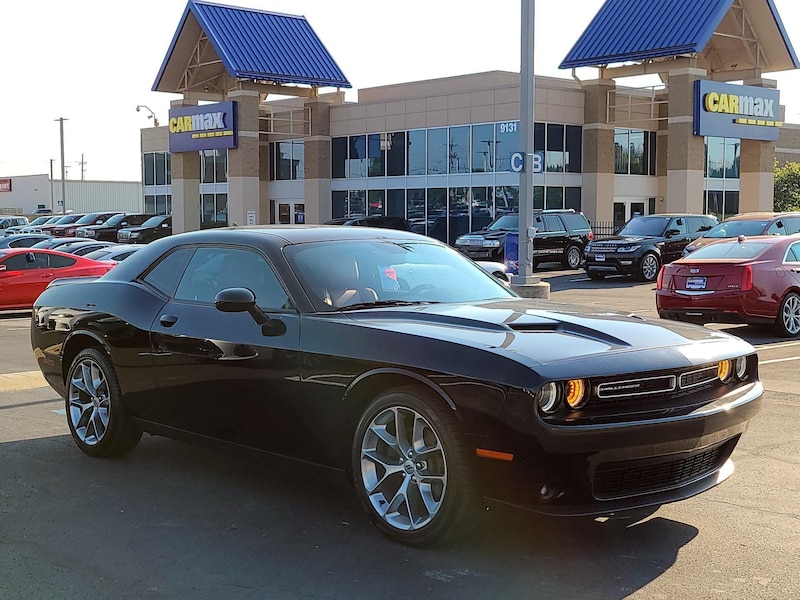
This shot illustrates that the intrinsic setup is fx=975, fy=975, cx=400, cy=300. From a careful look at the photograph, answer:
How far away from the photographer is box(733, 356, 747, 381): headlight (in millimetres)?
5133

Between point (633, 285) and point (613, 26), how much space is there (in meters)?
14.5

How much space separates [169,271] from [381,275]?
5.10 feet

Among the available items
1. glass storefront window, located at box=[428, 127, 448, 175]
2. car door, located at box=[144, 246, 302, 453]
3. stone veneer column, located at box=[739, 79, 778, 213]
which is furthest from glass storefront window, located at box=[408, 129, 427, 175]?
car door, located at box=[144, 246, 302, 453]

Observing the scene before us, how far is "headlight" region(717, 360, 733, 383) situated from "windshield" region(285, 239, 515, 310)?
4.92 ft

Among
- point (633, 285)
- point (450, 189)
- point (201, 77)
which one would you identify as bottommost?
point (633, 285)

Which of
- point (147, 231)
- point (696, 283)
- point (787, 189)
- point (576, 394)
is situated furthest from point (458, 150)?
point (576, 394)

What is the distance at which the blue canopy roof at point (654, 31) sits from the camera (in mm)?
33250

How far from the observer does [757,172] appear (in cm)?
3678

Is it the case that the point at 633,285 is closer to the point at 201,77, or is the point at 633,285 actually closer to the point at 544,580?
the point at 544,580

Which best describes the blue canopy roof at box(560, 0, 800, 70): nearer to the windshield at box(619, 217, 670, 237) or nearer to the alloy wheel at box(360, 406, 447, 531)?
the windshield at box(619, 217, 670, 237)

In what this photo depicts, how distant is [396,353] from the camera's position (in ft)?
15.7

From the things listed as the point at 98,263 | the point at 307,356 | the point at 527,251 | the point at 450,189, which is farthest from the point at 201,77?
the point at 307,356

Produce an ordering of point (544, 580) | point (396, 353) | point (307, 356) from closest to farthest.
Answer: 1. point (544, 580)
2. point (396, 353)
3. point (307, 356)

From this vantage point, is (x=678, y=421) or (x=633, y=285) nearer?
(x=678, y=421)
